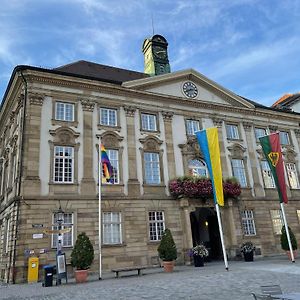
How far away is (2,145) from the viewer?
2730 centimetres

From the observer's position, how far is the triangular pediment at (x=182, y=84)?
2441cm

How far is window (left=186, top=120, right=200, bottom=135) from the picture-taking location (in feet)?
82.4

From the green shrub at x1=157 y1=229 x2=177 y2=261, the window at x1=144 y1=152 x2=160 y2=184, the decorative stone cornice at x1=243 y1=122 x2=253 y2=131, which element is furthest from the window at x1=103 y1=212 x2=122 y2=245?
the decorative stone cornice at x1=243 y1=122 x2=253 y2=131

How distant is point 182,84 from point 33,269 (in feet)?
55.7

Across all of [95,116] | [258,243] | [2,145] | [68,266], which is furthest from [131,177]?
[2,145]

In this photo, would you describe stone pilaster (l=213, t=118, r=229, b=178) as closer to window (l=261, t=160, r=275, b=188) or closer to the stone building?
the stone building

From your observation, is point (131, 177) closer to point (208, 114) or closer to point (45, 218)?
point (45, 218)

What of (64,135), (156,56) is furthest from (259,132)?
(64,135)

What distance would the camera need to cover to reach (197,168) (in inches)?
962

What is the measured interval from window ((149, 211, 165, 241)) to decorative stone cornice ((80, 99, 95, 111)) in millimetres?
7959

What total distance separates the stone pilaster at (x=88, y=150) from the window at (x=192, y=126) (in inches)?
296

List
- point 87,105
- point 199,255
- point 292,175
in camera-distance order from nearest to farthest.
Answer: point 199,255 < point 87,105 < point 292,175

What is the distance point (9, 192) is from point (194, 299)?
15.6 m

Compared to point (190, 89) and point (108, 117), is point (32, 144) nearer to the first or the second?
point (108, 117)
